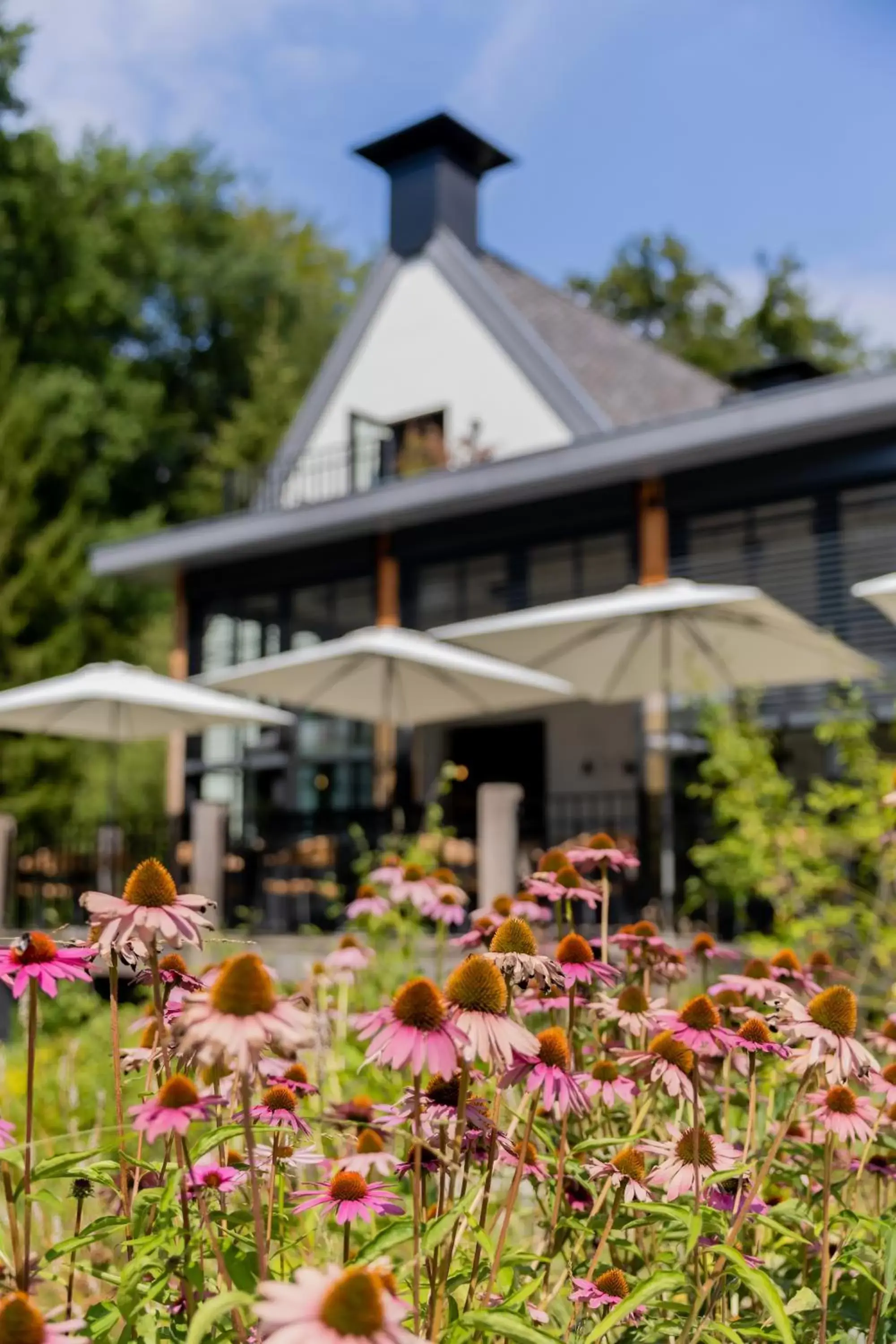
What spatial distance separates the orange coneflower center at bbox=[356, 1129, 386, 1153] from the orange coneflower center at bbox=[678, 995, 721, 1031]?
0.53m

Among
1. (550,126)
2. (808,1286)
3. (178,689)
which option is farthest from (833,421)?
(808,1286)

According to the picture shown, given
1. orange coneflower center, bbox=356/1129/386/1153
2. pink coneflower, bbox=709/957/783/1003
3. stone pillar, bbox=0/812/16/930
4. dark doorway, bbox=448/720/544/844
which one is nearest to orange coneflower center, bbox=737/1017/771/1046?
pink coneflower, bbox=709/957/783/1003

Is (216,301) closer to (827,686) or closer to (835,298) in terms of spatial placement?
(835,298)

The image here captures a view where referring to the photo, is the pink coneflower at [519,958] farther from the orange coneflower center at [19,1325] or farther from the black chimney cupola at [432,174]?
the black chimney cupola at [432,174]

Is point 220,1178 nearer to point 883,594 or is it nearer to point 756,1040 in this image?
point 756,1040

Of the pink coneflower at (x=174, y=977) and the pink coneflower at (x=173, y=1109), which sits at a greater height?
the pink coneflower at (x=174, y=977)

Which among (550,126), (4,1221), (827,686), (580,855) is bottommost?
(4,1221)

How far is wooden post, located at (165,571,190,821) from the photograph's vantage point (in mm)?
15719

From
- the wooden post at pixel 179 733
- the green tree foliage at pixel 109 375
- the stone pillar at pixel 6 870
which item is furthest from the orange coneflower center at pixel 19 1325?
the green tree foliage at pixel 109 375

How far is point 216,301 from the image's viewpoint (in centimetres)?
2942

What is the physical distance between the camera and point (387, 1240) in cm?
154

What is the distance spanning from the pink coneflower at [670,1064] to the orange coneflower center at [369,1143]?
407 millimetres

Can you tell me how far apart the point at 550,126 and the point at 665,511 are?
6.14 metres

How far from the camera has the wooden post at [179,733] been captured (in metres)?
15.7
